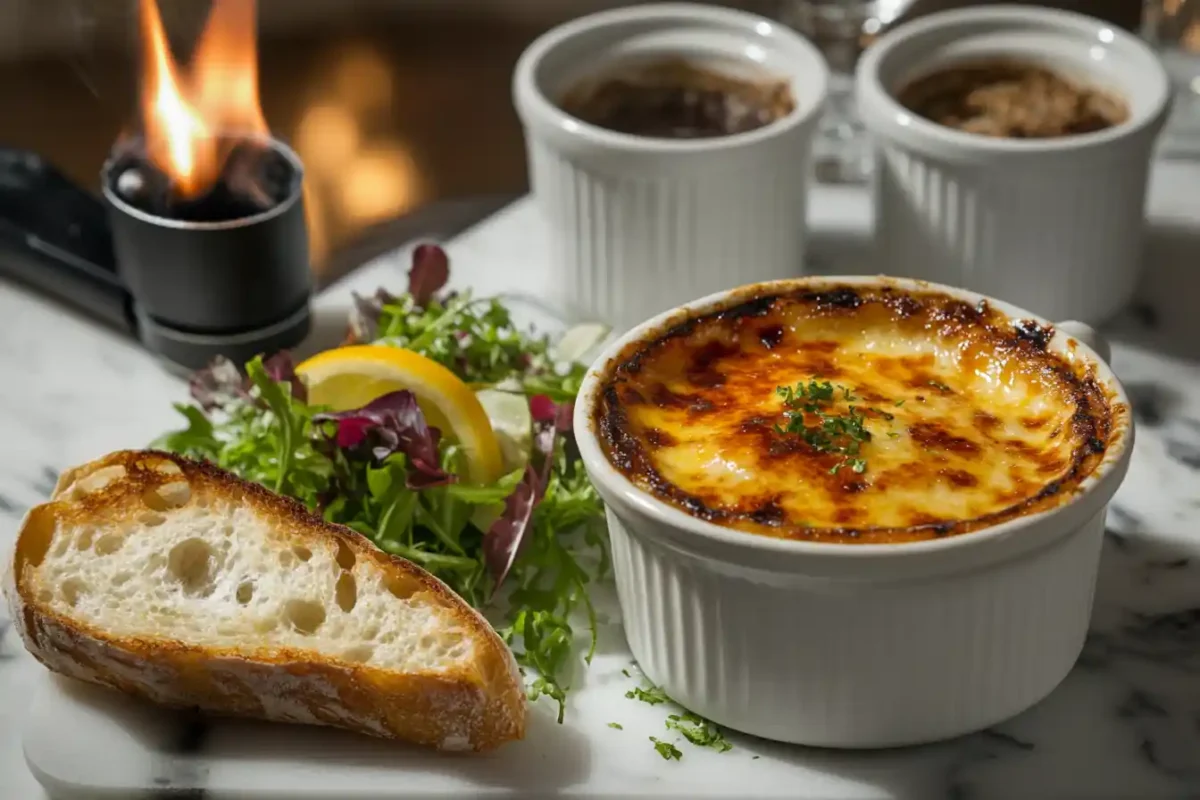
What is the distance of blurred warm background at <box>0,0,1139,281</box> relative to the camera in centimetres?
411

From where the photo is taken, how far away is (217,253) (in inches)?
103

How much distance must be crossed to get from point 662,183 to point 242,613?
1025 millimetres

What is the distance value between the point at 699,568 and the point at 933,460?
11.5 inches

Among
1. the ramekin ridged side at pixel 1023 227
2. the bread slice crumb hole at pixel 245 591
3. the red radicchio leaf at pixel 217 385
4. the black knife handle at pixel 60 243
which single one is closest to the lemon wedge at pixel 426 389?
the red radicchio leaf at pixel 217 385

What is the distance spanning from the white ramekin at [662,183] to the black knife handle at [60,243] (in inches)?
28.9

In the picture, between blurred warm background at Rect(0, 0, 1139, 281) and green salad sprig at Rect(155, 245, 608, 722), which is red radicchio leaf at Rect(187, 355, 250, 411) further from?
blurred warm background at Rect(0, 0, 1139, 281)

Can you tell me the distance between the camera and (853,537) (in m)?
1.81

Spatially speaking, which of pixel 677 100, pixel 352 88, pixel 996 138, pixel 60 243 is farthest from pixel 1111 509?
pixel 352 88

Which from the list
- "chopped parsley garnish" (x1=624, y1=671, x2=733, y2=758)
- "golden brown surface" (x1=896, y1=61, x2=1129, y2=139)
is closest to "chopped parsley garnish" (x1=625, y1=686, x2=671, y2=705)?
"chopped parsley garnish" (x1=624, y1=671, x2=733, y2=758)

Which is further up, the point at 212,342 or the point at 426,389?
the point at 426,389

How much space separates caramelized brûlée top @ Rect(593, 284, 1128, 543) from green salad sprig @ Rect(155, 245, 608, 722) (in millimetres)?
264

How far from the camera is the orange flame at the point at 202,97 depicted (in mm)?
2713

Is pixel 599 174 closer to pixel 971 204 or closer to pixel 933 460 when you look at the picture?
pixel 971 204

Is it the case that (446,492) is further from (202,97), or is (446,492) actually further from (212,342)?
(202,97)
